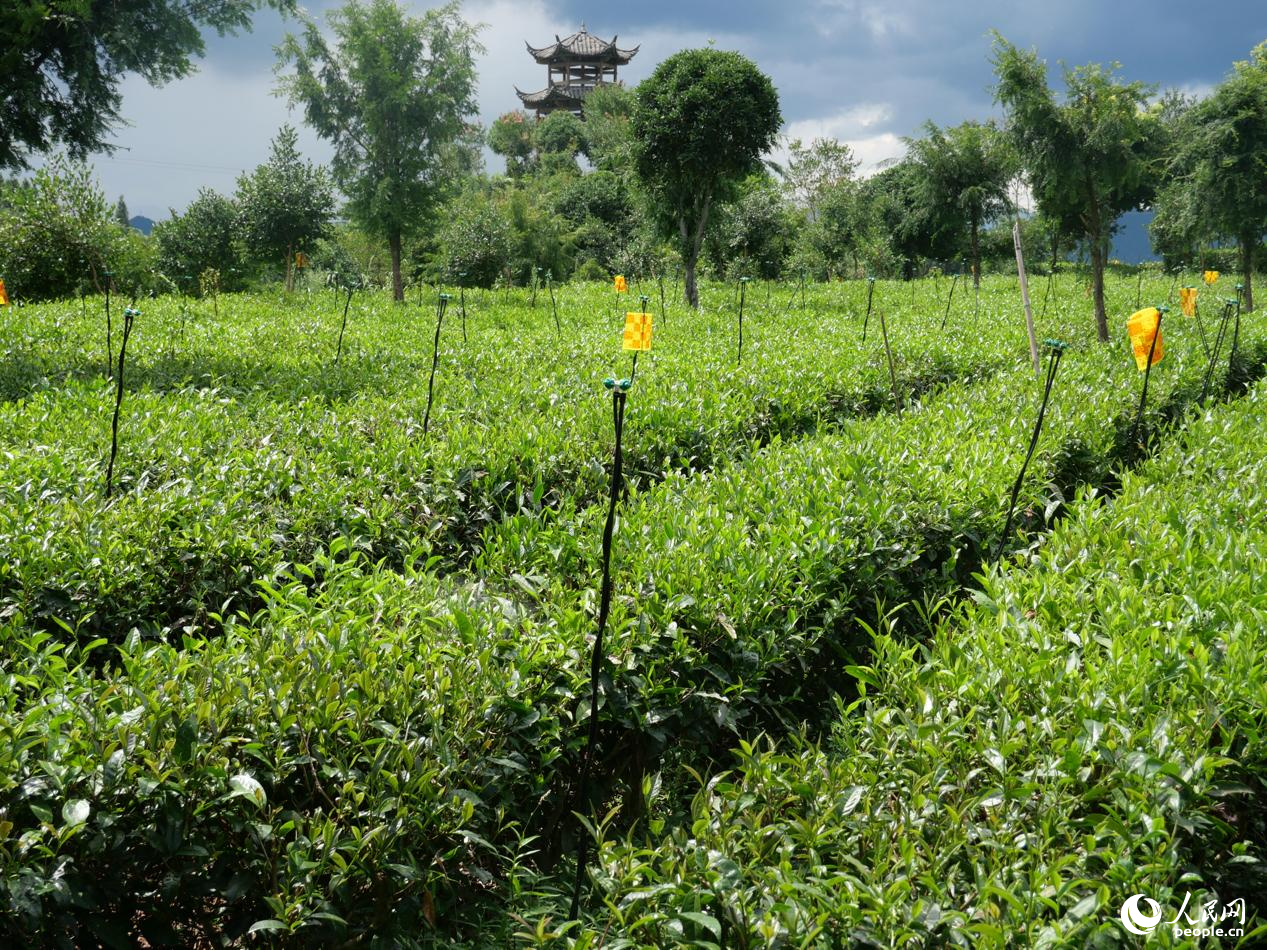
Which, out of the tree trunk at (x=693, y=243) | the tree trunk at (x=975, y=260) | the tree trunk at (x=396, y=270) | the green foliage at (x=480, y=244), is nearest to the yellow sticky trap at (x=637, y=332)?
the tree trunk at (x=693, y=243)

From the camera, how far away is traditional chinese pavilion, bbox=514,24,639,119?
5441 cm

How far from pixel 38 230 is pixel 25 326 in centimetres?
634

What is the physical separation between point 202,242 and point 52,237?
16.1 ft

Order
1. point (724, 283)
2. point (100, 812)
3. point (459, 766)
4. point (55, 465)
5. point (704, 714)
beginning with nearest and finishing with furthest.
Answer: point (100, 812) → point (459, 766) → point (704, 714) → point (55, 465) → point (724, 283)

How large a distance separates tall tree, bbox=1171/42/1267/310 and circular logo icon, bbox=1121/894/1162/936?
41.7ft

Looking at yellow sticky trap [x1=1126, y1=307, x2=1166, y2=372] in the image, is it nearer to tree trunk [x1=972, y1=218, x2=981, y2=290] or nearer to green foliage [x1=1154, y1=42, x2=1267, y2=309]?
green foliage [x1=1154, y1=42, x2=1267, y2=309]

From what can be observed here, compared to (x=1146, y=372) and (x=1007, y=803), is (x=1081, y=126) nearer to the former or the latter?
(x=1146, y=372)

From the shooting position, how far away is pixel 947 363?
28.0 feet

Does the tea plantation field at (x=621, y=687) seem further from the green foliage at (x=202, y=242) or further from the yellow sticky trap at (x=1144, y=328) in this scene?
the green foliage at (x=202, y=242)

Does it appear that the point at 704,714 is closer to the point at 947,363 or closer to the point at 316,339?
the point at 947,363

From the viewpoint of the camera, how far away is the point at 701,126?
515 inches

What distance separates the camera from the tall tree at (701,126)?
13.1 meters

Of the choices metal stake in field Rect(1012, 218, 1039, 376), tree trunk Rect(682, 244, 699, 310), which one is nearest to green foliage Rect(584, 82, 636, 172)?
tree trunk Rect(682, 244, 699, 310)

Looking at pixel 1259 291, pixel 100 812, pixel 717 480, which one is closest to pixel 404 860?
pixel 100 812
